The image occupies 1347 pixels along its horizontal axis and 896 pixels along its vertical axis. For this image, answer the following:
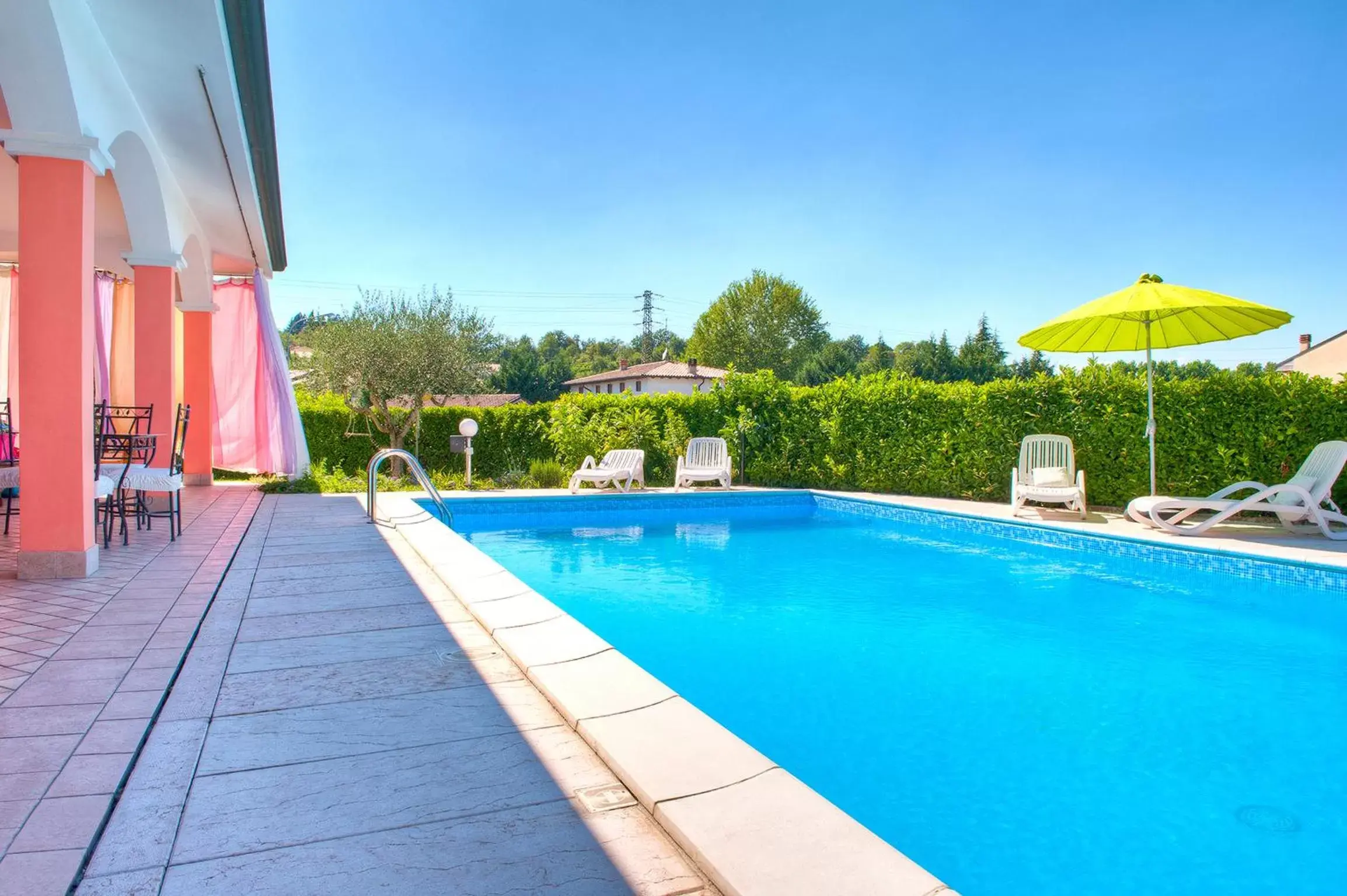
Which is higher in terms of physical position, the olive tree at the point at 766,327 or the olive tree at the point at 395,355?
the olive tree at the point at 766,327

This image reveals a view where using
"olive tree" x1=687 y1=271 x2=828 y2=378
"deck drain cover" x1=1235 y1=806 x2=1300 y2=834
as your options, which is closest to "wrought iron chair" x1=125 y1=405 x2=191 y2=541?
"deck drain cover" x1=1235 y1=806 x2=1300 y2=834

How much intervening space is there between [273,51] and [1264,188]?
Result: 14983mm

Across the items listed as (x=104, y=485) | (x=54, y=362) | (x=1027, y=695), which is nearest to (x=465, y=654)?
(x=1027, y=695)

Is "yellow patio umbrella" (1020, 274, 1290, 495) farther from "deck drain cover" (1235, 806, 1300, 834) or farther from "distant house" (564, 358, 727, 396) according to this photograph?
"distant house" (564, 358, 727, 396)

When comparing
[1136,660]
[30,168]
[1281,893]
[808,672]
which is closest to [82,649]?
[30,168]

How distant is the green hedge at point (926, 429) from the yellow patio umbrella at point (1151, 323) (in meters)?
0.53

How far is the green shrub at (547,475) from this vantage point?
13.2 m

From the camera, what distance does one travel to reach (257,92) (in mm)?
6051

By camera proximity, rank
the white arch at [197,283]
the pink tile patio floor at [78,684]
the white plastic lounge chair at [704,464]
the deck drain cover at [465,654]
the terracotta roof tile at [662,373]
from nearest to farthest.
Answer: the pink tile patio floor at [78,684]
the deck drain cover at [465,654]
the white arch at [197,283]
the white plastic lounge chair at [704,464]
the terracotta roof tile at [662,373]

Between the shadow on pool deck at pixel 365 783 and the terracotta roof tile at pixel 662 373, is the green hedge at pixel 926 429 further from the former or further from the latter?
the terracotta roof tile at pixel 662 373

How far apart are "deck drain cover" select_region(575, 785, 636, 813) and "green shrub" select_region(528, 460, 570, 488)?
1108 cm

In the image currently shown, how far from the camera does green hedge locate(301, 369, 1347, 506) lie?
9.69 m

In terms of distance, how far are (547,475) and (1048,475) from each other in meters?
7.80

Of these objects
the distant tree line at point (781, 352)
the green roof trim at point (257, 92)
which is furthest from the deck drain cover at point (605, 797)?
the distant tree line at point (781, 352)
